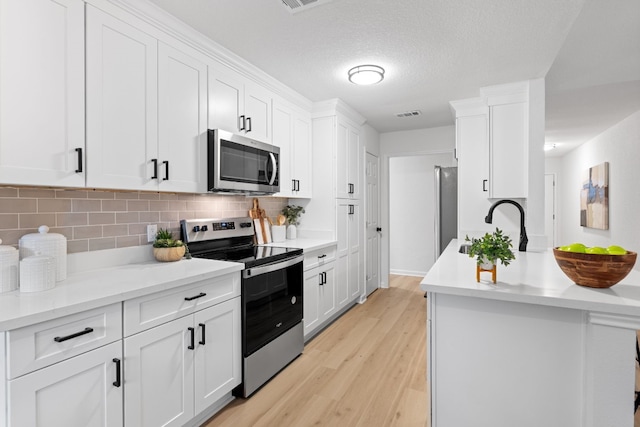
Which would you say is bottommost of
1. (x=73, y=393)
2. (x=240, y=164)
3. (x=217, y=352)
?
(x=217, y=352)

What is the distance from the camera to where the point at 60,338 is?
3.98 ft

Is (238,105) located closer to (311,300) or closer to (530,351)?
(311,300)

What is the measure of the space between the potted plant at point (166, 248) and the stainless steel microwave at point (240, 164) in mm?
424

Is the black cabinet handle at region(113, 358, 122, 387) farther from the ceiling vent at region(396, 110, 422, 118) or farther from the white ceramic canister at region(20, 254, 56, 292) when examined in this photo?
the ceiling vent at region(396, 110, 422, 118)

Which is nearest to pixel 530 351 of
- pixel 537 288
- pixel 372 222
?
pixel 537 288

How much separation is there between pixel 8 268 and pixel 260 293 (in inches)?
51.2

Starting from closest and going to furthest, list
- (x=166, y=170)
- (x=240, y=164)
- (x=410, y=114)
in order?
1. (x=166, y=170)
2. (x=240, y=164)
3. (x=410, y=114)

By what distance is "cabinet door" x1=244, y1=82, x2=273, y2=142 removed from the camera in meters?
2.64

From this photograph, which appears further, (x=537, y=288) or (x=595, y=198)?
(x=595, y=198)

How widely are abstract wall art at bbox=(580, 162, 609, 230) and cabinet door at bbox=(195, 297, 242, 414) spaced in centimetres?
609

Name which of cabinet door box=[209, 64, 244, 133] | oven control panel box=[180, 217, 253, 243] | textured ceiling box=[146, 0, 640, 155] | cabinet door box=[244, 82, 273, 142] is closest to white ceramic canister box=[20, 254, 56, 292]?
oven control panel box=[180, 217, 253, 243]

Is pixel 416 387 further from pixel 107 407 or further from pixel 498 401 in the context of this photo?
pixel 107 407

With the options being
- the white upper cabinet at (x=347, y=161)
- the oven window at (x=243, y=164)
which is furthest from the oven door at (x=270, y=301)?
the white upper cabinet at (x=347, y=161)

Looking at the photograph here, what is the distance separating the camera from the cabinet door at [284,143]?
3.02 metres
